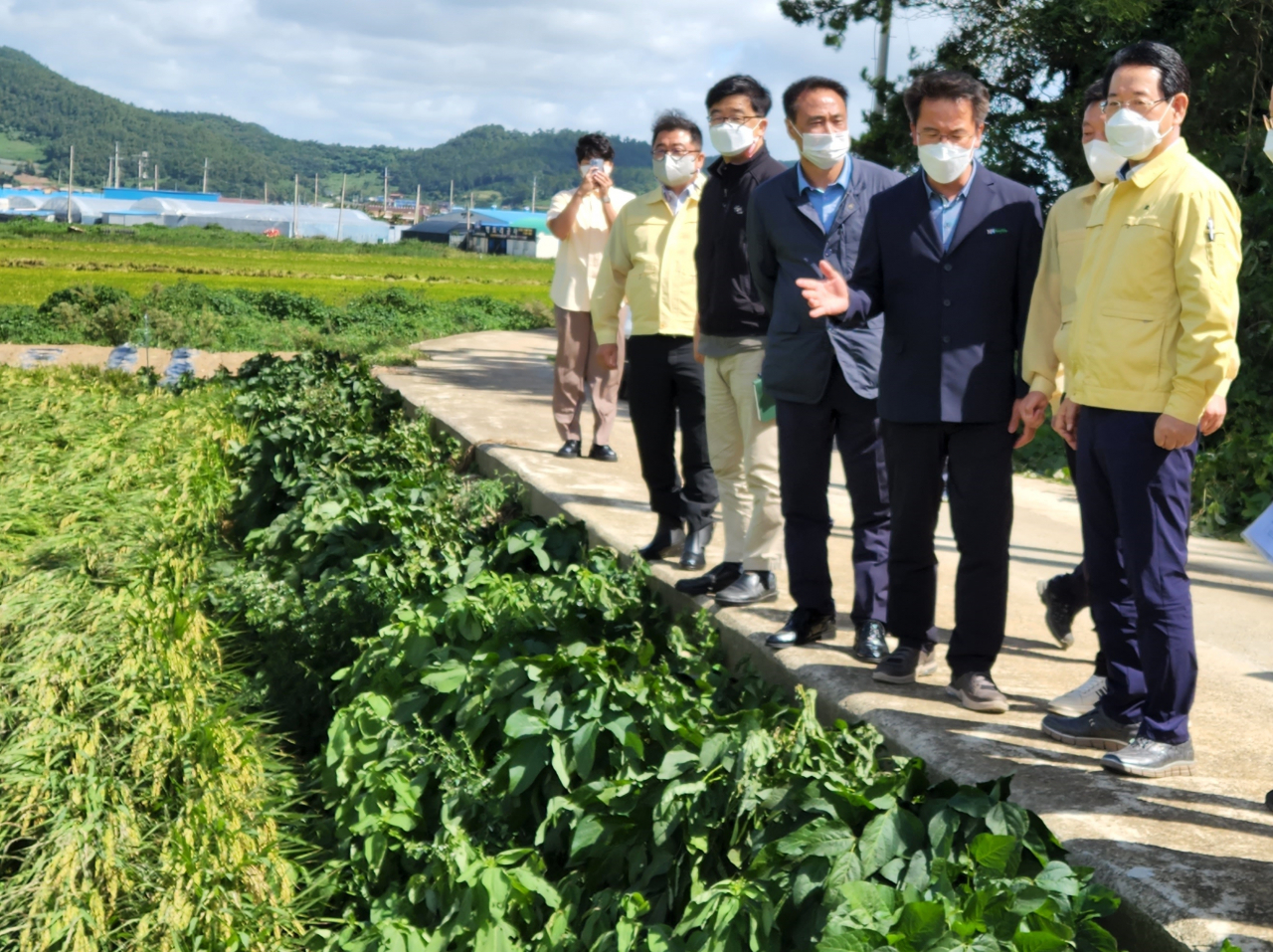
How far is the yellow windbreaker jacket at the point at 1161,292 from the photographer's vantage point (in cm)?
343

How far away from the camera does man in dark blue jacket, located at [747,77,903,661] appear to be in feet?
15.3

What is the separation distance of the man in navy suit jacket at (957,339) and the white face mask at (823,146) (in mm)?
363

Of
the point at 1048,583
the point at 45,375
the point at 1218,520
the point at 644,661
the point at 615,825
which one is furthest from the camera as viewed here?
the point at 45,375

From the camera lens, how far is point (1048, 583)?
16.9 ft

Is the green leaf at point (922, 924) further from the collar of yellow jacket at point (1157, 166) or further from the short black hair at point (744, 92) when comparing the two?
the short black hair at point (744, 92)

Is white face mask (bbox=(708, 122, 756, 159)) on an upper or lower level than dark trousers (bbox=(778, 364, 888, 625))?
upper

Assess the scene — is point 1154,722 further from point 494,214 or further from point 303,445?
point 494,214

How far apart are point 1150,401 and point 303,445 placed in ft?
21.0

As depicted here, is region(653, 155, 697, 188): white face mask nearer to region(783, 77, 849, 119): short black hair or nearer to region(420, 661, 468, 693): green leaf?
region(783, 77, 849, 119): short black hair

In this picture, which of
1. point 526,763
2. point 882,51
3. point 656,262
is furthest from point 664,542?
point 882,51

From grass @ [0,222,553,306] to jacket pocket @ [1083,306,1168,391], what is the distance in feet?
87.4

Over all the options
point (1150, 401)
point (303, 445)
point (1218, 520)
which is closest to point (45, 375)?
point (303, 445)

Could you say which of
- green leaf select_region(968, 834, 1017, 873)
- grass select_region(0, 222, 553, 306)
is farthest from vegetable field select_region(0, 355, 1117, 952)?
grass select_region(0, 222, 553, 306)

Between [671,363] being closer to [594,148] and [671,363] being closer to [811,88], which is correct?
[811,88]
